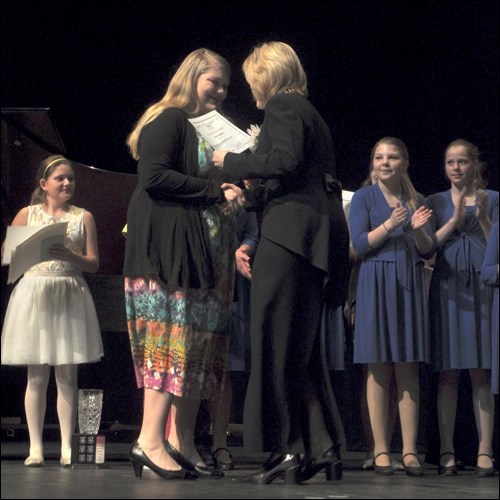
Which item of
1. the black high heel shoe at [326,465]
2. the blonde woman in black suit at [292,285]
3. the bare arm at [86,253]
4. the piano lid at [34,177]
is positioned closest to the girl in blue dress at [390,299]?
the black high heel shoe at [326,465]

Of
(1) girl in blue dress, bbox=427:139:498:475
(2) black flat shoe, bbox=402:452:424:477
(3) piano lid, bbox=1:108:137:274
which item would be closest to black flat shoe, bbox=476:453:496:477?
(1) girl in blue dress, bbox=427:139:498:475

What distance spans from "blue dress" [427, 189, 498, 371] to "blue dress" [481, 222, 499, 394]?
5.8 inches

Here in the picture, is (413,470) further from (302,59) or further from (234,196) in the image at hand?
(302,59)

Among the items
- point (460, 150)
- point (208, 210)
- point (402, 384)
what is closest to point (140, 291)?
point (208, 210)

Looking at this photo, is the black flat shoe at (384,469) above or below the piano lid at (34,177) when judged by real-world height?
below

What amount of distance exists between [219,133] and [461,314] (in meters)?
1.22

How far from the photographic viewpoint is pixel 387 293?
388 centimetres

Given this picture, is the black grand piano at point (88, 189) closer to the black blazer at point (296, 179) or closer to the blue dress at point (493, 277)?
the black blazer at point (296, 179)

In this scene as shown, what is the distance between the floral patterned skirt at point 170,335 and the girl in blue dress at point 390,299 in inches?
31.4

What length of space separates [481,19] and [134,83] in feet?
6.56

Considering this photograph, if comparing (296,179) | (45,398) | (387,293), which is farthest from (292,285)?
(45,398)

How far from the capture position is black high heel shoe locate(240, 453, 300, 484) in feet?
10.1

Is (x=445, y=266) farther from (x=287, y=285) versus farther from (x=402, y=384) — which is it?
(x=287, y=285)

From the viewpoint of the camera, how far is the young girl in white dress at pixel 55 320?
3996 millimetres
